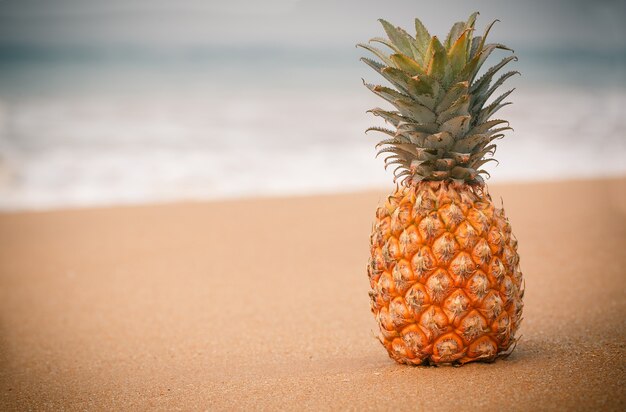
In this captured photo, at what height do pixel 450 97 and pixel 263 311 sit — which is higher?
pixel 450 97

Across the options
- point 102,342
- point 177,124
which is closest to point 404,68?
point 102,342

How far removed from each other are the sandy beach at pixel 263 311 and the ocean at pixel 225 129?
1989 millimetres

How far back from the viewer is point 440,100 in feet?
10.1

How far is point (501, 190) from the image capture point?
372 inches

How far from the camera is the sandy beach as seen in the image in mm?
3107

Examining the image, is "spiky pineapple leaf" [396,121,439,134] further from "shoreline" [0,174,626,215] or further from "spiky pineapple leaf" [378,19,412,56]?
"shoreline" [0,174,626,215]

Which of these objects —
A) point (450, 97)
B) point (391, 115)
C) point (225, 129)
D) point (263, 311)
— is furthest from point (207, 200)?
point (450, 97)

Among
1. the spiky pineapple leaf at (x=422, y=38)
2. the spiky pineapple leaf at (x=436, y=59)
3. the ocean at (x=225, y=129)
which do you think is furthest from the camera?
the ocean at (x=225, y=129)

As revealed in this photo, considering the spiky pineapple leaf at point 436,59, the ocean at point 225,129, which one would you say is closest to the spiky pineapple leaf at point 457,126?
the spiky pineapple leaf at point 436,59

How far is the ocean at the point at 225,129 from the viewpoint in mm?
11219

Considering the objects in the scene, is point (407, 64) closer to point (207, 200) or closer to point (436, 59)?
point (436, 59)

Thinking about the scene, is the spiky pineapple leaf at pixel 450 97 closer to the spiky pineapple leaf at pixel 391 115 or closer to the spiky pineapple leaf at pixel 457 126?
the spiky pineapple leaf at pixel 457 126

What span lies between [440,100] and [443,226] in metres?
0.61

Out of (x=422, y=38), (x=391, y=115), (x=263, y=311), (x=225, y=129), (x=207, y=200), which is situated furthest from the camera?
(x=225, y=129)
